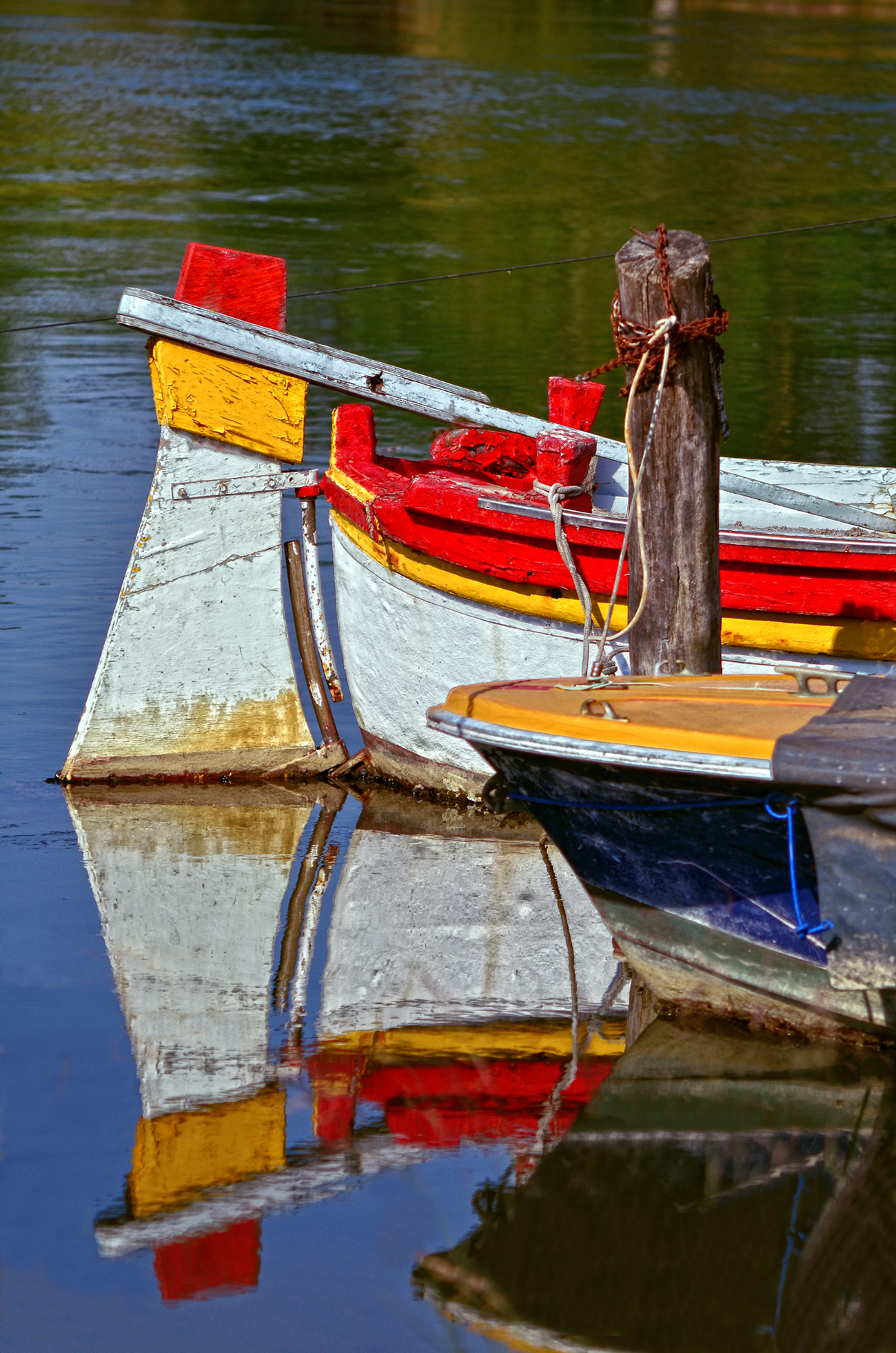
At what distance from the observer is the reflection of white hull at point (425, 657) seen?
259 inches

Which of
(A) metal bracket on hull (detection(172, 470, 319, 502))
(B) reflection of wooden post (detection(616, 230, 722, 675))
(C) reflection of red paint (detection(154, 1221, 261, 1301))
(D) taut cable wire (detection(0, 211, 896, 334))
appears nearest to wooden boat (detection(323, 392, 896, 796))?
(A) metal bracket on hull (detection(172, 470, 319, 502))

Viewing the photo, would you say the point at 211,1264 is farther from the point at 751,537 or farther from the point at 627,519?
the point at 751,537

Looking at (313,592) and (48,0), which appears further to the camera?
(48,0)

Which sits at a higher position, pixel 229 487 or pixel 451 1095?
→ pixel 229 487

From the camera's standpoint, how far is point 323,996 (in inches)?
211

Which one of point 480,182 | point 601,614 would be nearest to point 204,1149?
point 601,614

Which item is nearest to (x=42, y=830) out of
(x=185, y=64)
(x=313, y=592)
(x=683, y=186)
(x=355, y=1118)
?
(x=313, y=592)

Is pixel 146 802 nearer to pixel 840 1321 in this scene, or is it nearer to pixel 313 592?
pixel 313 592

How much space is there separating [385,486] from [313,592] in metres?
0.65

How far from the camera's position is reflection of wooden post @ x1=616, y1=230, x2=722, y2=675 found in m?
5.30

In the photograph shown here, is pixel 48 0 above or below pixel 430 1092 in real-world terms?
above

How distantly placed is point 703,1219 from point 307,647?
3.65m

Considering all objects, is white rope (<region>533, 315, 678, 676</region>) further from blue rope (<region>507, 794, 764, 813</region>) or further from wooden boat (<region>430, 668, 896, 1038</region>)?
blue rope (<region>507, 794, 764, 813</region>)

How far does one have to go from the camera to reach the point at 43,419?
1314cm
